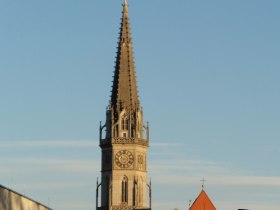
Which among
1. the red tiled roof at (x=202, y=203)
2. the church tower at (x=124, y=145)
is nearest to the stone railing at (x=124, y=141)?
the church tower at (x=124, y=145)

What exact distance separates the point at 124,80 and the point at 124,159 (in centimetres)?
1247

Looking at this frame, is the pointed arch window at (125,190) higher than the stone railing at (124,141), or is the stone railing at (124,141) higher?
the stone railing at (124,141)

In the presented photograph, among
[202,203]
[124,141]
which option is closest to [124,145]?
[124,141]

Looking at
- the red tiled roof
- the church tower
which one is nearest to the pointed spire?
the church tower

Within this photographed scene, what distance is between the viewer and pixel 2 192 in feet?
246

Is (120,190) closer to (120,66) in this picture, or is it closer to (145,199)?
(145,199)

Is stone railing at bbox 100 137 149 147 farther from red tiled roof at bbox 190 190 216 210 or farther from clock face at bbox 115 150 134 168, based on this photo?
red tiled roof at bbox 190 190 216 210

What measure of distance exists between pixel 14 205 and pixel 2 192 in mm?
3649

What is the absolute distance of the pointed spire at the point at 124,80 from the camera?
178375 mm

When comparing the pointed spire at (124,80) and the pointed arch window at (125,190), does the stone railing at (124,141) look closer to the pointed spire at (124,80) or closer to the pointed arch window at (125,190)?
the pointed spire at (124,80)

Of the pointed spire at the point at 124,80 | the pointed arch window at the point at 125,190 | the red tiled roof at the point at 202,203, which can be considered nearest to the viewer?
the red tiled roof at the point at 202,203

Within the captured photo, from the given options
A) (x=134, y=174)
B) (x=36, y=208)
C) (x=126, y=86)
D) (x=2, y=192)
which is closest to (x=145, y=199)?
(x=134, y=174)

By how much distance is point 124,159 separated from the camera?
176125 mm

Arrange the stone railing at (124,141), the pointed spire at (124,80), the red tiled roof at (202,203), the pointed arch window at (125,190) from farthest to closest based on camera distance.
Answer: the pointed spire at (124,80), the stone railing at (124,141), the pointed arch window at (125,190), the red tiled roof at (202,203)
